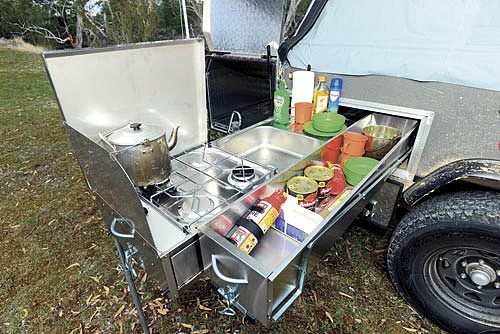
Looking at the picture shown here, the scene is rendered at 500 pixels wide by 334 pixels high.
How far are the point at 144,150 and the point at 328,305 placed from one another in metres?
1.30

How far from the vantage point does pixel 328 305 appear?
1.54 m

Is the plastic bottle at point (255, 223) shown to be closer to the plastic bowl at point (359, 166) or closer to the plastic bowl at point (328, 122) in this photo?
the plastic bowl at point (359, 166)

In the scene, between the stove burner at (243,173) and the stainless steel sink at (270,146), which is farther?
the stainless steel sink at (270,146)

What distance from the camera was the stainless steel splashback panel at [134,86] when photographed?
1102 mm

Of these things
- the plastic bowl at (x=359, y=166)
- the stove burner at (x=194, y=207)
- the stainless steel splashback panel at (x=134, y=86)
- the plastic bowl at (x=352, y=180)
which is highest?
the stainless steel splashback panel at (x=134, y=86)

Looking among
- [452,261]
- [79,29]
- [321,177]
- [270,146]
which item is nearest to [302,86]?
[270,146]

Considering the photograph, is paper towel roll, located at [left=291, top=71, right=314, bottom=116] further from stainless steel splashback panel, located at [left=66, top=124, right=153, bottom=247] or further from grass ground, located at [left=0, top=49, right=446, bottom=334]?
stainless steel splashback panel, located at [left=66, top=124, right=153, bottom=247]

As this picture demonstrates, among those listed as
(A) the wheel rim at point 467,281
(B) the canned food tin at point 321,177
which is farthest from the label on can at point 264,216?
(A) the wheel rim at point 467,281

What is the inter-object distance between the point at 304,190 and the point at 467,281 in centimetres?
94

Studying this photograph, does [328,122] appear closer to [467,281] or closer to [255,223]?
[255,223]

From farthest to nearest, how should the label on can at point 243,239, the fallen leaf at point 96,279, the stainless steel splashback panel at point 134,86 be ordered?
the fallen leaf at point 96,279 < the stainless steel splashback panel at point 134,86 < the label on can at point 243,239

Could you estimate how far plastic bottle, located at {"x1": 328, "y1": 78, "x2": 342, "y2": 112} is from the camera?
1.66 m

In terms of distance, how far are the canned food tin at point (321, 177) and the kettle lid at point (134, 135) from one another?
748 mm

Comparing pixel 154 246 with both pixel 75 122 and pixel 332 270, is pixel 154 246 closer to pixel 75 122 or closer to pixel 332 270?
pixel 75 122
